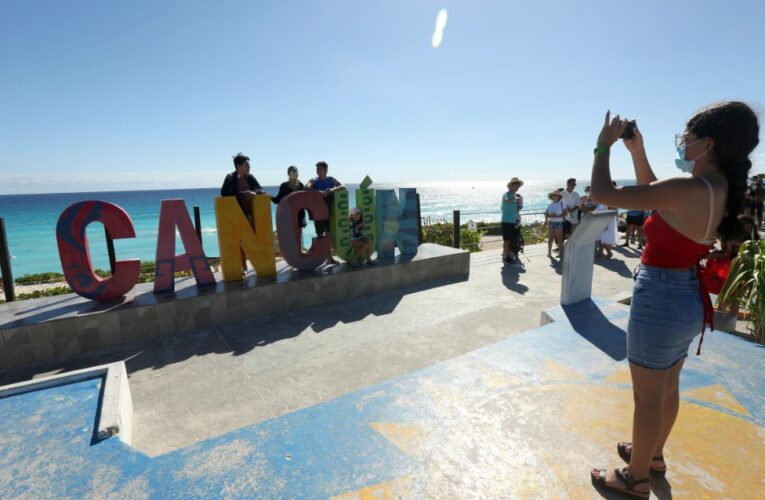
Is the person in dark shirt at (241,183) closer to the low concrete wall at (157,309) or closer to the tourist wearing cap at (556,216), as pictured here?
the low concrete wall at (157,309)

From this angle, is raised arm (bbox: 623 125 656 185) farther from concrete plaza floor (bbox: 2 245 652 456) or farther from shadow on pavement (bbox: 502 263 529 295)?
shadow on pavement (bbox: 502 263 529 295)

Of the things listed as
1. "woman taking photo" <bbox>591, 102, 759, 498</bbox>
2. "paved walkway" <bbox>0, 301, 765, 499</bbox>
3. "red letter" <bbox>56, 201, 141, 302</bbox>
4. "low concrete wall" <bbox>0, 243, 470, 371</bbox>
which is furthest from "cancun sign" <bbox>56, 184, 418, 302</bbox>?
"woman taking photo" <bbox>591, 102, 759, 498</bbox>

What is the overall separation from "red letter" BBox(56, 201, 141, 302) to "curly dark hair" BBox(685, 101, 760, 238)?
6.00 metres

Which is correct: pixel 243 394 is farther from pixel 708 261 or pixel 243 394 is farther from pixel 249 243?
pixel 708 261

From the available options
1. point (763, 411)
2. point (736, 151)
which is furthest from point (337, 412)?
point (763, 411)

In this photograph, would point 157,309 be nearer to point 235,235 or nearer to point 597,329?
point 235,235

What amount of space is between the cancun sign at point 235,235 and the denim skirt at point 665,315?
5.54 m

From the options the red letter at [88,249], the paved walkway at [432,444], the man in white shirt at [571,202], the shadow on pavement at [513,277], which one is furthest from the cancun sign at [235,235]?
the man in white shirt at [571,202]

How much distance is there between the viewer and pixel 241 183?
274 inches

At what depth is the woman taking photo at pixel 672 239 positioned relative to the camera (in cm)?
186

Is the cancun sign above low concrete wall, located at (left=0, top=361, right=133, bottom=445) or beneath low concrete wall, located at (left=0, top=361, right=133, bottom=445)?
above

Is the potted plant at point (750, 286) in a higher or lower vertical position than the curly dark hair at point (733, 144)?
lower

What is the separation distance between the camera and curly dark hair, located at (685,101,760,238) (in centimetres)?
185

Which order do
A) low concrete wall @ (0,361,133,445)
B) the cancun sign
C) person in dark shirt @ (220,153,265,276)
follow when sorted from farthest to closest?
1. person in dark shirt @ (220,153,265,276)
2. the cancun sign
3. low concrete wall @ (0,361,133,445)
